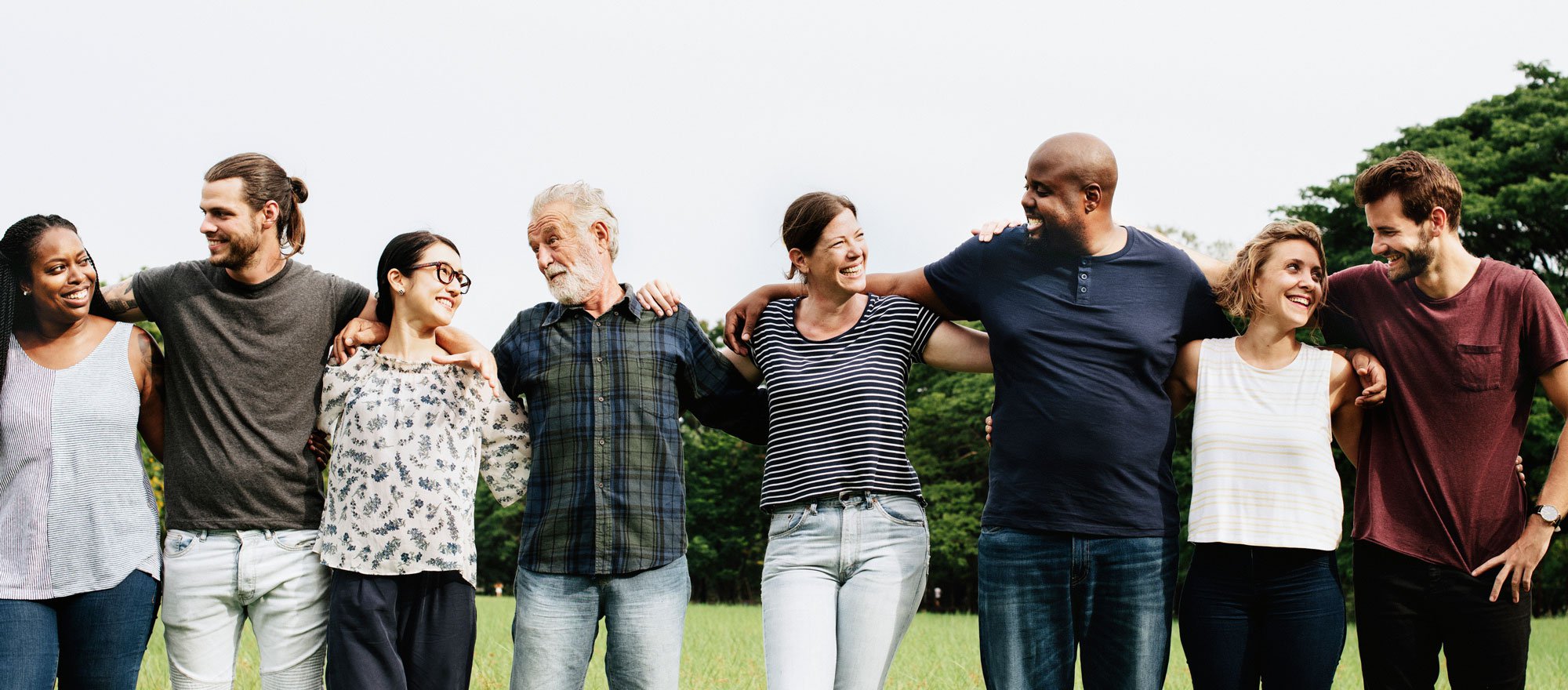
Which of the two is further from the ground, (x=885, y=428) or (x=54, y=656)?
(x=885, y=428)

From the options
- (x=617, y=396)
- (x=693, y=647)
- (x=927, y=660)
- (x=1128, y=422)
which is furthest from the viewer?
(x=693, y=647)

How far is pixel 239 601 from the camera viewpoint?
4859mm

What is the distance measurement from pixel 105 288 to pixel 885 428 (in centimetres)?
340

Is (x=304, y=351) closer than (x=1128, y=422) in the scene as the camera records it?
No

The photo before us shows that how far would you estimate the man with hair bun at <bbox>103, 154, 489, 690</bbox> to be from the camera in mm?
4836

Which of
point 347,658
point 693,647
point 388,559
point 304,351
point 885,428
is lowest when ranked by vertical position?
point 693,647

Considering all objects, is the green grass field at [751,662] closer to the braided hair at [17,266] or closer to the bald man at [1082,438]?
the braided hair at [17,266]

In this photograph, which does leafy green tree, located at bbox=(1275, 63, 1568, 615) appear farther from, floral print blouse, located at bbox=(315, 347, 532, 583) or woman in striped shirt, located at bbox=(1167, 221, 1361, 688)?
floral print blouse, located at bbox=(315, 347, 532, 583)

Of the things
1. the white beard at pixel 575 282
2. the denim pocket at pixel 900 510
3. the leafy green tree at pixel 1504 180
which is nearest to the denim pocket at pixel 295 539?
the white beard at pixel 575 282

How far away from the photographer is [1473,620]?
15.5 ft

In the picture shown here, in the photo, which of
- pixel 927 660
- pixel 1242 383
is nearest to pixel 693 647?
pixel 927 660

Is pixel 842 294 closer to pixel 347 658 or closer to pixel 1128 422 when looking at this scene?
pixel 1128 422

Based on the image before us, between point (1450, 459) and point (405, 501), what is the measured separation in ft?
13.4

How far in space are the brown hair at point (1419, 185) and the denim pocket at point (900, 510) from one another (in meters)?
2.15
